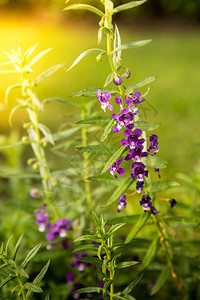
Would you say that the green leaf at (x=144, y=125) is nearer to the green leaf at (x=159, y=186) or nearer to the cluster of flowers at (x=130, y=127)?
the cluster of flowers at (x=130, y=127)

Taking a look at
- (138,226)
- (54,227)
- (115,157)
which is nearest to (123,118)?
(115,157)

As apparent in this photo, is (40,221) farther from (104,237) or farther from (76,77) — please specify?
(76,77)

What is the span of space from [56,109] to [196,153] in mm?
2043

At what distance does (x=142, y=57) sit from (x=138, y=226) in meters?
6.70

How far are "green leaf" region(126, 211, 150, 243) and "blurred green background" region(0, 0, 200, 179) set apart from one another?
45 centimetres

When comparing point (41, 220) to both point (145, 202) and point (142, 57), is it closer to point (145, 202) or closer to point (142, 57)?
point (145, 202)

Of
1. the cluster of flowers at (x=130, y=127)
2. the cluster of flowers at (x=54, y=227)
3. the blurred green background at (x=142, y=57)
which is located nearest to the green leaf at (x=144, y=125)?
the cluster of flowers at (x=130, y=127)

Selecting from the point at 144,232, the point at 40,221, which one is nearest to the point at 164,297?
the point at 144,232

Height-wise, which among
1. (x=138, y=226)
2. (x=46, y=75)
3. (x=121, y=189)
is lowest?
(x=138, y=226)

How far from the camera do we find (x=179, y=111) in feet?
17.3

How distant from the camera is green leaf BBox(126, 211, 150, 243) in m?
1.50

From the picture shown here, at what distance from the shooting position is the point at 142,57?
780 cm

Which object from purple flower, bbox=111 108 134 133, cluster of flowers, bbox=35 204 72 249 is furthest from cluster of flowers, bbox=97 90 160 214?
cluster of flowers, bbox=35 204 72 249

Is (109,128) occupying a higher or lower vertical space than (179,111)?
lower
